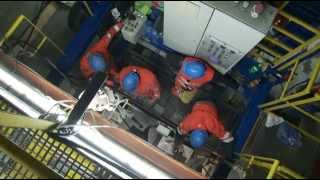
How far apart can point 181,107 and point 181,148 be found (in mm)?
741

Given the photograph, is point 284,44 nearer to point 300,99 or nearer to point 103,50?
point 300,99

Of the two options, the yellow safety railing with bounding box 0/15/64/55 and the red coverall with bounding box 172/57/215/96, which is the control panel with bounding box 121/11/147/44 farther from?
the yellow safety railing with bounding box 0/15/64/55

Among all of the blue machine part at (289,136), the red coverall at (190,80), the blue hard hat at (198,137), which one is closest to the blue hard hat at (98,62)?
the red coverall at (190,80)

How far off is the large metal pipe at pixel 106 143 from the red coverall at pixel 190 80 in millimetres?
3470

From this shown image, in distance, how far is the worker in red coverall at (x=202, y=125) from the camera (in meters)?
6.04

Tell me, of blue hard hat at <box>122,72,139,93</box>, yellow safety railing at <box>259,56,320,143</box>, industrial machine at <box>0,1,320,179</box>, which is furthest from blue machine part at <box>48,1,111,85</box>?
yellow safety railing at <box>259,56,320,143</box>

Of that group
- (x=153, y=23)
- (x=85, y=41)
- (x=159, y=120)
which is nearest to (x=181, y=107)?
(x=159, y=120)

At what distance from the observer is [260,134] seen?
6352 millimetres

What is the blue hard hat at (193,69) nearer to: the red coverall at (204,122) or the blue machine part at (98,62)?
the red coverall at (204,122)

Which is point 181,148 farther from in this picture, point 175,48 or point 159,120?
point 175,48

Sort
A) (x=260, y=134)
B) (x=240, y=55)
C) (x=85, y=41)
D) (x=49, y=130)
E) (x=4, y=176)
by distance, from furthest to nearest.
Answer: (x=85, y=41) < (x=260, y=134) < (x=240, y=55) < (x=4, y=176) < (x=49, y=130)

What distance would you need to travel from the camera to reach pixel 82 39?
22.5 ft

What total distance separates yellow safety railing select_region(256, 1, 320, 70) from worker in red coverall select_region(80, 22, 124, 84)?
2276mm

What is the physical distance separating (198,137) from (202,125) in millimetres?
188
